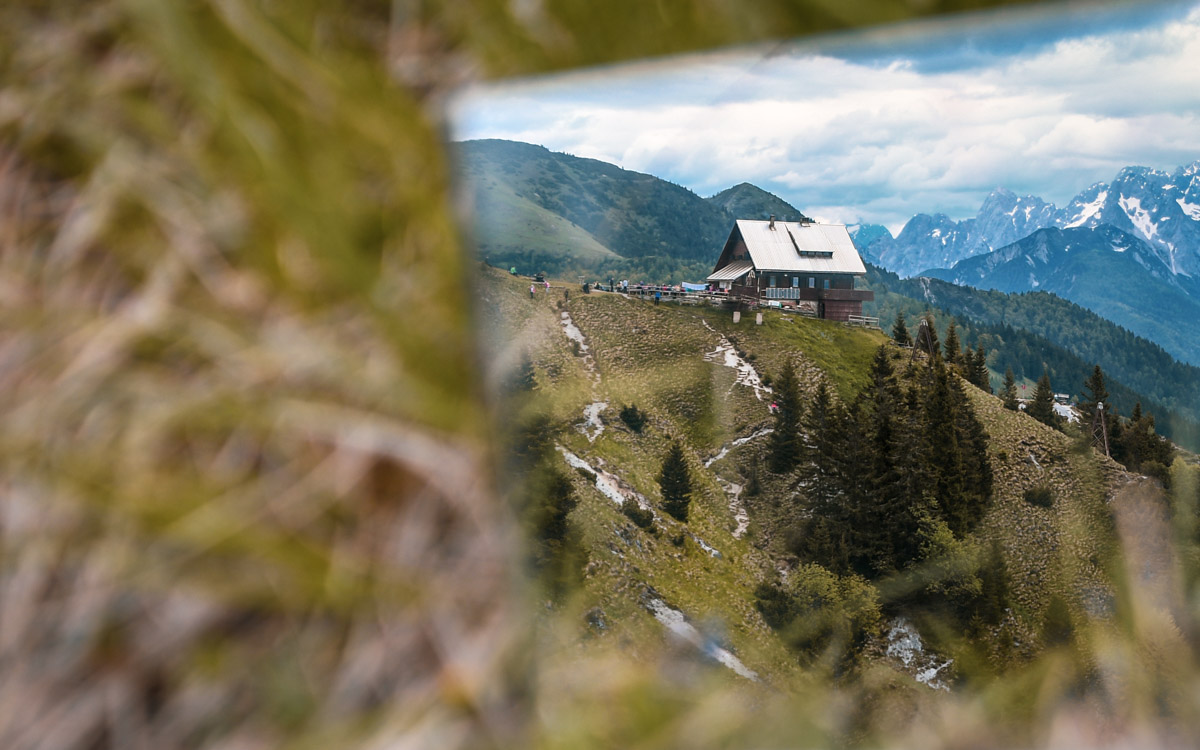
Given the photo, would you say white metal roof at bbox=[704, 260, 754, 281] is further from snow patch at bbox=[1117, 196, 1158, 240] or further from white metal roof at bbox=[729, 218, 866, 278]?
snow patch at bbox=[1117, 196, 1158, 240]

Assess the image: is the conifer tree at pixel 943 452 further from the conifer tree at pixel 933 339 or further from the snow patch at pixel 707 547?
the snow patch at pixel 707 547

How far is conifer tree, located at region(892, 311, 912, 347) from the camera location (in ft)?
5.63

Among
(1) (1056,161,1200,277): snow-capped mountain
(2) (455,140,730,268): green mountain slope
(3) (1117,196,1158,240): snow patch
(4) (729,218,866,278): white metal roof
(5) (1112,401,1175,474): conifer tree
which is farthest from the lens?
(4) (729,218,866,278): white metal roof

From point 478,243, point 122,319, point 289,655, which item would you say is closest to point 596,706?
point 289,655

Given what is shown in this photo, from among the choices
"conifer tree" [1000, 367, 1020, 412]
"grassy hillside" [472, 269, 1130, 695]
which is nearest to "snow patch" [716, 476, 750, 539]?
"grassy hillside" [472, 269, 1130, 695]

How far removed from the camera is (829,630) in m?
1.57

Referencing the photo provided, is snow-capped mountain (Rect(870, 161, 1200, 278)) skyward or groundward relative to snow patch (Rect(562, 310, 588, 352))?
skyward

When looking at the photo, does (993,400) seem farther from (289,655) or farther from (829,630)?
(289,655)

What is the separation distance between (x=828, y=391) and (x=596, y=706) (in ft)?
3.57

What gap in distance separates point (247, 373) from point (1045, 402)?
1.92m

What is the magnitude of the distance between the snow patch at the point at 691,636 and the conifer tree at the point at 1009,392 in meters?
1.09

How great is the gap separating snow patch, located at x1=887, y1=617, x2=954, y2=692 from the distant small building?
105 centimetres

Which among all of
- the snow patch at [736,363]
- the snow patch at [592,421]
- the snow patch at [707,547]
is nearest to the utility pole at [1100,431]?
the snow patch at [736,363]

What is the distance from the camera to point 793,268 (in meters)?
2.27
